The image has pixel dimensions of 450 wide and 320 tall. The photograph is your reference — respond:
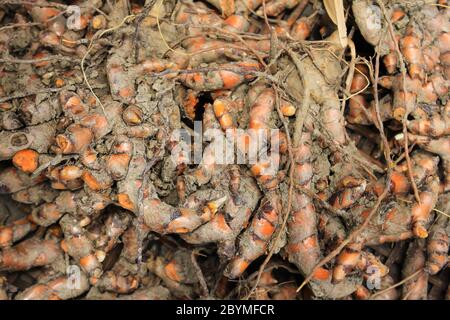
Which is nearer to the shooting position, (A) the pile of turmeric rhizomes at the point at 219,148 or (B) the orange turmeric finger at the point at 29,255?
(A) the pile of turmeric rhizomes at the point at 219,148

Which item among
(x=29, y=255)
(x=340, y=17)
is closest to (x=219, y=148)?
(x=340, y=17)

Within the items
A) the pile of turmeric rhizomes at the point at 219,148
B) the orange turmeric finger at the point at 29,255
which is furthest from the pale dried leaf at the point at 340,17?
the orange turmeric finger at the point at 29,255

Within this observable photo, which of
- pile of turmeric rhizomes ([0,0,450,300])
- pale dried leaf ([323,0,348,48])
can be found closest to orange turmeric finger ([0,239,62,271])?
pile of turmeric rhizomes ([0,0,450,300])

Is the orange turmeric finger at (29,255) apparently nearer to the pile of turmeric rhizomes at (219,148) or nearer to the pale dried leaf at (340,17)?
the pile of turmeric rhizomes at (219,148)

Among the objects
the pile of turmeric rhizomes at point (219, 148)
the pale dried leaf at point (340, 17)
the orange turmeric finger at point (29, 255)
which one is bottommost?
the orange turmeric finger at point (29, 255)

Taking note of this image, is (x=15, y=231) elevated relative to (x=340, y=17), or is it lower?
lower

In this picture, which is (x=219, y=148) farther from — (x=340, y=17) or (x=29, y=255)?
(x=29, y=255)

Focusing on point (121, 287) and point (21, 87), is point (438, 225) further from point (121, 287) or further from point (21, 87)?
point (21, 87)

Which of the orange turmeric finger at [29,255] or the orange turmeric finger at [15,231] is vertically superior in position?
the orange turmeric finger at [15,231]

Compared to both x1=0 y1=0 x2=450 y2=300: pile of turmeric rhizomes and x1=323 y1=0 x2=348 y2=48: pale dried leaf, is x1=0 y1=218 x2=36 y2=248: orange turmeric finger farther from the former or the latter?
x1=323 y1=0 x2=348 y2=48: pale dried leaf
